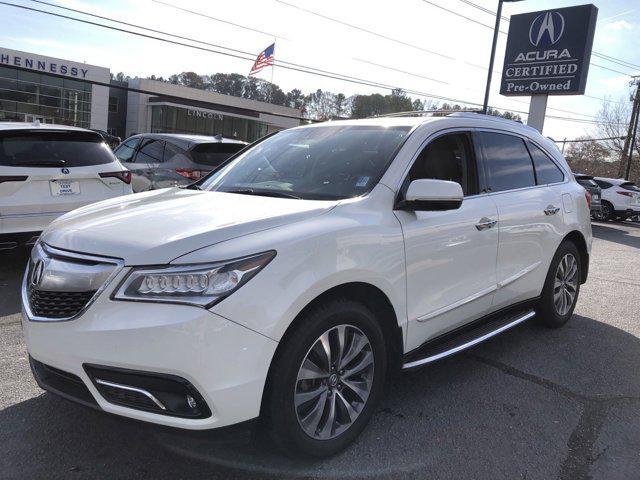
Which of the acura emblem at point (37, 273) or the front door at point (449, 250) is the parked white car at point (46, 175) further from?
the front door at point (449, 250)

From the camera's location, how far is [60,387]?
8.07ft

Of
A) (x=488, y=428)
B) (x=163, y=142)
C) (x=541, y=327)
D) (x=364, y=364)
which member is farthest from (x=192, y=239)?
(x=163, y=142)

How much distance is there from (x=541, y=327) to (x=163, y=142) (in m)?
6.39

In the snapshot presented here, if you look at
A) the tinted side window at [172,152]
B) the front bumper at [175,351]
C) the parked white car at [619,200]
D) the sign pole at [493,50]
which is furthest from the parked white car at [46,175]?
the parked white car at [619,200]

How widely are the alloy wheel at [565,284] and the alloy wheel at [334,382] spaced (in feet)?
9.11

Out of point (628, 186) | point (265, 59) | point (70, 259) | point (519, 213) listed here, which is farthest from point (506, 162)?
point (265, 59)

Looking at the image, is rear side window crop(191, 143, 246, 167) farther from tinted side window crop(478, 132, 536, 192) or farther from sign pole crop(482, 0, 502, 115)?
sign pole crop(482, 0, 502, 115)

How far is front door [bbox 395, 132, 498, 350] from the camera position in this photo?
3086 mm

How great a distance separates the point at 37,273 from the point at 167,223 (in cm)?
74

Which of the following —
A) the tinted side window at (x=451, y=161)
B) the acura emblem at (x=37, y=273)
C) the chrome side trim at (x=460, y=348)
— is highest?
the tinted side window at (x=451, y=161)

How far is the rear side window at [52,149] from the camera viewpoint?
5613 millimetres

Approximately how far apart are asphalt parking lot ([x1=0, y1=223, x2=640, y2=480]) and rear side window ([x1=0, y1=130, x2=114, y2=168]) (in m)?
1.89

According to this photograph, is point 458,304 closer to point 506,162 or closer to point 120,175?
point 506,162

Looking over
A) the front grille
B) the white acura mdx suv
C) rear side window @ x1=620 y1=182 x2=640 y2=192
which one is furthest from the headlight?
rear side window @ x1=620 y1=182 x2=640 y2=192
